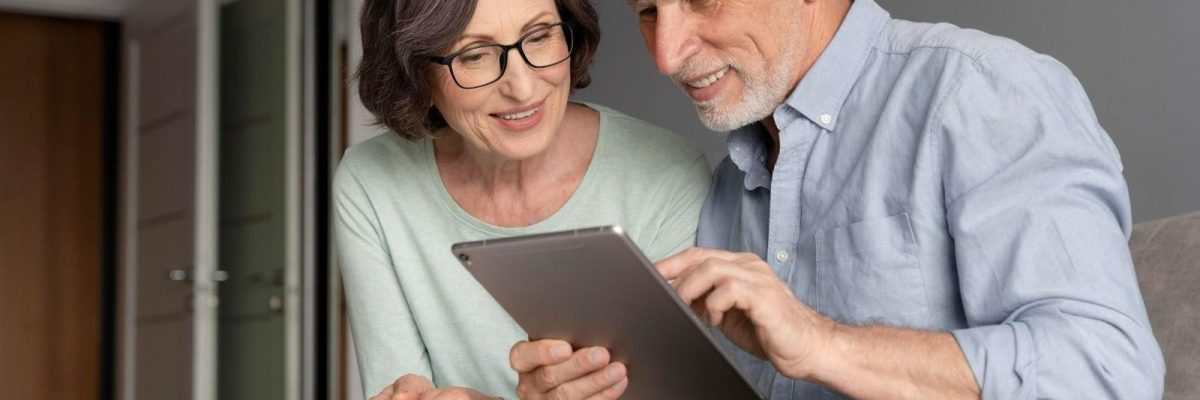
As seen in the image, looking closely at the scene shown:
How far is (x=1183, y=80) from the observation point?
6.22 feet

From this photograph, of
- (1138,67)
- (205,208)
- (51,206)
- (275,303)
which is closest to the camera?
(1138,67)

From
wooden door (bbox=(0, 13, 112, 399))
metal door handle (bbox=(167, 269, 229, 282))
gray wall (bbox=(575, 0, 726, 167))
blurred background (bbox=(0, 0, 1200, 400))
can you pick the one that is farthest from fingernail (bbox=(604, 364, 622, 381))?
wooden door (bbox=(0, 13, 112, 399))

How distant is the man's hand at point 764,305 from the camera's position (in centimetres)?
106

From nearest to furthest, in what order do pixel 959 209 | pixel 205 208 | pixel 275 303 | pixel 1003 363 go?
1. pixel 1003 363
2. pixel 959 209
3. pixel 205 208
4. pixel 275 303

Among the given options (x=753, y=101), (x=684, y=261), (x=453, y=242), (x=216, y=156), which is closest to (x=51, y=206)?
(x=216, y=156)

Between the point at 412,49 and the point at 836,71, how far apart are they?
56 centimetres

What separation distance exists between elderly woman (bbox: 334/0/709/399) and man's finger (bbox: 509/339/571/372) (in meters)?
0.39

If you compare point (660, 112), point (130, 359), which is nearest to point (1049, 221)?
point (660, 112)

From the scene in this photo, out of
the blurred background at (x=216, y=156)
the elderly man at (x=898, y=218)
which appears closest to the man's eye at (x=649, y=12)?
the elderly man at (x=898, y=218)

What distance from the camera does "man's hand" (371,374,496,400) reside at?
1465 mm

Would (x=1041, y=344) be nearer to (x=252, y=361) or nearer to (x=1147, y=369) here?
(x=1147, y=369)

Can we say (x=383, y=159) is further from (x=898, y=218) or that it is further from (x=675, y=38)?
(x=898, y=218)

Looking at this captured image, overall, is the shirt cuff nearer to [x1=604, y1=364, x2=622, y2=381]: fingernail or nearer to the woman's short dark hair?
[x1=604, y1=364, x2=622, y2=381]: fingernail

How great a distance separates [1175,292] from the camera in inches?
54.1
